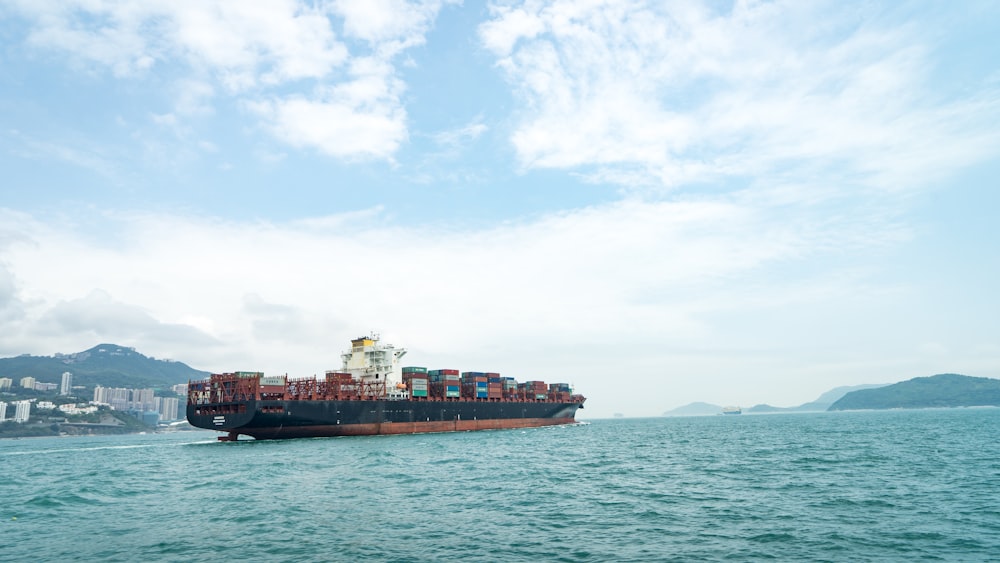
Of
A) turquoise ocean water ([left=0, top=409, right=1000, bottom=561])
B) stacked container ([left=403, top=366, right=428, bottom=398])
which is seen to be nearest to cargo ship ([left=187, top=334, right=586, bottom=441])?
stacked container ([left=403, top=366, right=428, bottom=398])

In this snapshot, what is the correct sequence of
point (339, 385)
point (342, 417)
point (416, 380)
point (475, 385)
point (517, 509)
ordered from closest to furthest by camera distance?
point (517, 509) < point (342, 417) < point (339, 385) < point (416, 380) < point (475, 385)

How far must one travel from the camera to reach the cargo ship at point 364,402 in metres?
80.1

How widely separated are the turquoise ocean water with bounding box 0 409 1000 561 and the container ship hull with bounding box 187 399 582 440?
24.8 m

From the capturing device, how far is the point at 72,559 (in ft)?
69.7

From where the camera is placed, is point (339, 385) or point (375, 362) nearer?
point (339, 385)

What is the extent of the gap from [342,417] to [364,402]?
402cm

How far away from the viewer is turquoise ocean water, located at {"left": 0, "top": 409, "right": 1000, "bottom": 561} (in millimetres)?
21688

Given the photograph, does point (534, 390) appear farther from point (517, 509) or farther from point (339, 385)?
point (517, 509)

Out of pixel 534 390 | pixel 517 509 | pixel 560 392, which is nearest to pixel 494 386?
pixel 534 390

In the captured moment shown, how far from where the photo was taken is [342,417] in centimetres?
8550

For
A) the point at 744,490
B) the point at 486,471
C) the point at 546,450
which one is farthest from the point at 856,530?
the point at 546,450

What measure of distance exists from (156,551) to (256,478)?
2168 centimetres

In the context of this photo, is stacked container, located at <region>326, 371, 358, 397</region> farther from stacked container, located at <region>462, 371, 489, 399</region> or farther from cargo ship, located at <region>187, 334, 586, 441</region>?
stacked container, located at <region>462, 371, 489, 399</region>

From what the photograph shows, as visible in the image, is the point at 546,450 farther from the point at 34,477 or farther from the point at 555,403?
the point at 555,403
